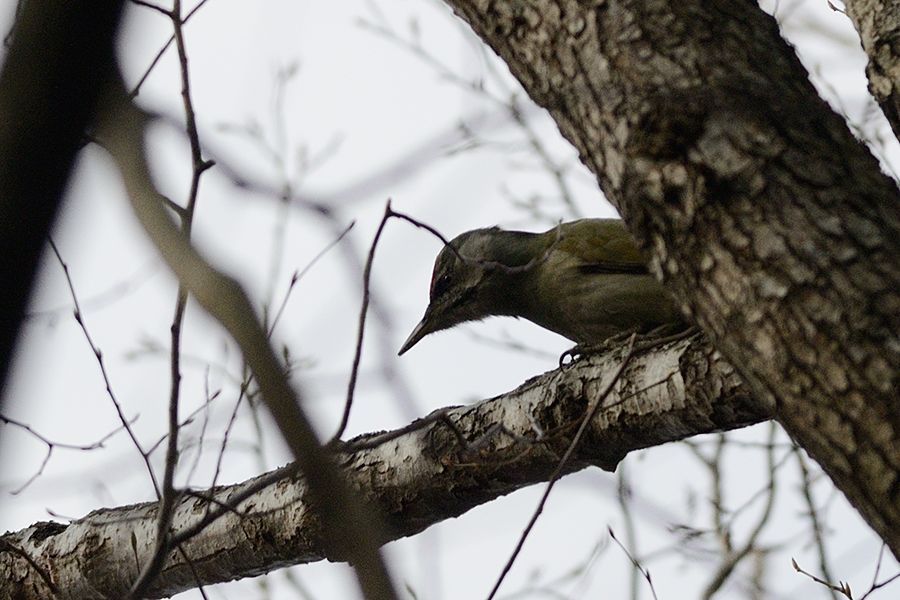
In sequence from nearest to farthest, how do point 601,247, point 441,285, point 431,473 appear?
1. point 431,473
2. point 601,247
3. point 441,285

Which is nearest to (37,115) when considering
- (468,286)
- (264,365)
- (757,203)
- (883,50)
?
(264,365)

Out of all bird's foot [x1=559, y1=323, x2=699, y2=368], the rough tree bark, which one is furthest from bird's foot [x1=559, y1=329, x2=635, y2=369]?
the rough tree bark

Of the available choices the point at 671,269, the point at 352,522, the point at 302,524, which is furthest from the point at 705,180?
the point at 302,524

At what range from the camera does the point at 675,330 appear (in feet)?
15.2

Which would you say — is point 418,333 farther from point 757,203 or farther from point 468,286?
point 757,203

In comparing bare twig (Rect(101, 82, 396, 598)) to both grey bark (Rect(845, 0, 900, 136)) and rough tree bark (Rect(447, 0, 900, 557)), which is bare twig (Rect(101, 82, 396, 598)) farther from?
grey bark (Rect(845, 0, 900, 136))

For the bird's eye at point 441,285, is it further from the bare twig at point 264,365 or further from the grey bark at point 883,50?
the bare twig at point 264,365

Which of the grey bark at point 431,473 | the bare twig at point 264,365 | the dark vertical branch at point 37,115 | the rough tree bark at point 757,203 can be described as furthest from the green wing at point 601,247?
the dark vertical branch at point 37,115

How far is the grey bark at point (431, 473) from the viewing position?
3.43 metres

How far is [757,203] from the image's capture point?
7.20ft

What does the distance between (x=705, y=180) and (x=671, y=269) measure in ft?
0.65

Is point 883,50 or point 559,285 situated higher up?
point 559,285

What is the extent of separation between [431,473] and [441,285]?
2166 mm

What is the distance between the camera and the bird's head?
5754 millimetres
